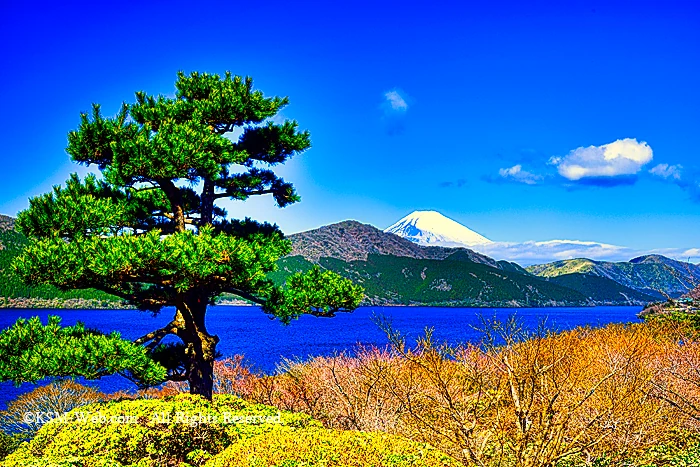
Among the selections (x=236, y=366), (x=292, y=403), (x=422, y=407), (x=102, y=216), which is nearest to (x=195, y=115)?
(x=102, y=216)

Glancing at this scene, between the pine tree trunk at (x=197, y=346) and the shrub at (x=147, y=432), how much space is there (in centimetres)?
129

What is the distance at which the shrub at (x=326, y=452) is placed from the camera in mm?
4535

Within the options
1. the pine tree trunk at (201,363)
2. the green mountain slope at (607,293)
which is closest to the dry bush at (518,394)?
the pine tree trunk at (201,363)

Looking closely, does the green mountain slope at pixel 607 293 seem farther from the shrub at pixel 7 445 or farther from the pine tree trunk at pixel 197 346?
the pine tree trunk at pixel 197 346

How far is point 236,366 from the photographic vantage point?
714 inches

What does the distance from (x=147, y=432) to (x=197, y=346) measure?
2.11 meters

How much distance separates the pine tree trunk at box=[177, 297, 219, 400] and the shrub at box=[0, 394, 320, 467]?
1287 mm

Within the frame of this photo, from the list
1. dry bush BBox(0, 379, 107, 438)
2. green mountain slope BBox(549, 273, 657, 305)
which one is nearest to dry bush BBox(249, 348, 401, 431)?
dry bush BBox(0, 379, 107, 438)

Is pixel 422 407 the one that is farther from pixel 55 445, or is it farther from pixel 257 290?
pixel 55 445

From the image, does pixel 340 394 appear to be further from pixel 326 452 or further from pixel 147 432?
pixel 326 452

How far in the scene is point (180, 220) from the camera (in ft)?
26.8

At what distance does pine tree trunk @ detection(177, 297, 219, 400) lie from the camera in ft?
26.0

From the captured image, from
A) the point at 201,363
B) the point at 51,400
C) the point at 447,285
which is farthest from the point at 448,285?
the point at 201,363

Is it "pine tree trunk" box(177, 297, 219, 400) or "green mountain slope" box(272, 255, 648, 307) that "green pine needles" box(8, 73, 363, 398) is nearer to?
"pine tree trunk" box(177, 297, 219, 400)
